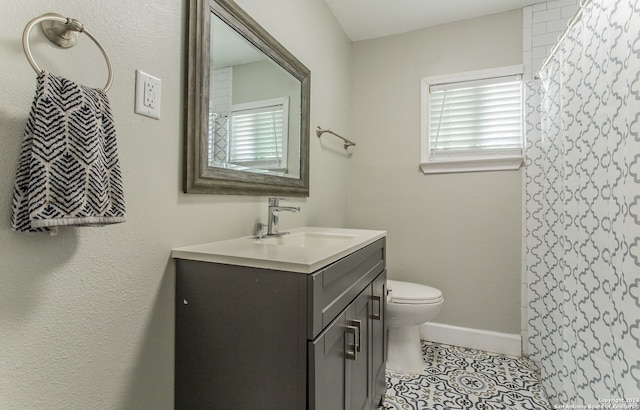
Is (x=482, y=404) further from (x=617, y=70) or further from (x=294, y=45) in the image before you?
(x=294, y=45)

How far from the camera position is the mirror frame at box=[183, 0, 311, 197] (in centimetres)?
99

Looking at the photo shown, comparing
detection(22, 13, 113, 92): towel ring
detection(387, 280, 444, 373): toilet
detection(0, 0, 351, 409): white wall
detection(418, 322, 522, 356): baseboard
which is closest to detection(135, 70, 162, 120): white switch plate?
detection(0, 0, 351, 409): white wall

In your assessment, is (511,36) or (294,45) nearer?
(294,45)

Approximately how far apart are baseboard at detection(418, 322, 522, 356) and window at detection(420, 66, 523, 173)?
1.16 metres

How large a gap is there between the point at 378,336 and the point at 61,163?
4.45 feet

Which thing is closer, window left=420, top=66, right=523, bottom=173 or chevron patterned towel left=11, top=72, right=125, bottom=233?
chevron patterned towel left=11, top=72, right=125, bottom=233

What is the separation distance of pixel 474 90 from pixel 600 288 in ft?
5.24

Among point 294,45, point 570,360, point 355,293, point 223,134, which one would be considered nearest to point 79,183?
point 223,134

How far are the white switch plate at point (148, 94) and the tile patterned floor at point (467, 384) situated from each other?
1.69 m

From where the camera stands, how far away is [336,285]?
3.15ft

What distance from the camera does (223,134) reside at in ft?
3.83

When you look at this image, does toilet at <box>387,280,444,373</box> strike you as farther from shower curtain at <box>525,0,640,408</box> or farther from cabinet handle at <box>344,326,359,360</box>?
cabinet handle at <box>344,326,359,360</box>

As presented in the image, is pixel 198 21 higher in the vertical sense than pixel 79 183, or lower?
higher

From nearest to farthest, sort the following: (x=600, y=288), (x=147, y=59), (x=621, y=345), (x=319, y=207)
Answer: (x=147, y=59) < (x=621, y=345) < (x=600, y=288) < (x=319, y=207)
